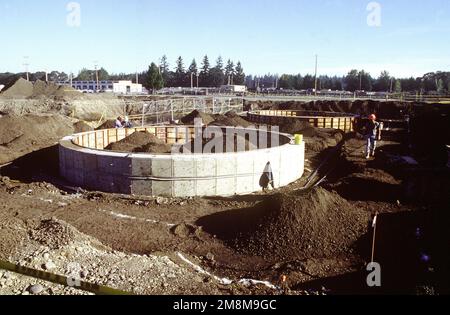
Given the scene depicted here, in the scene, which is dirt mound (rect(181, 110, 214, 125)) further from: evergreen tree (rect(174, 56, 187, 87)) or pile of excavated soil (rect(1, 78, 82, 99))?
evergreen tree (rect(174, 56, 187, 87))

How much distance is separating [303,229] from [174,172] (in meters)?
4.80

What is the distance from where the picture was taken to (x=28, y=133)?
21672 millimetres

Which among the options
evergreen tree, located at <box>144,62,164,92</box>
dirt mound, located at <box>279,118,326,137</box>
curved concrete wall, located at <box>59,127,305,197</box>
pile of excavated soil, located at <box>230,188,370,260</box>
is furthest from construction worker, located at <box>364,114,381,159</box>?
evergreen tree, located at <box>144,62,164,92</box>

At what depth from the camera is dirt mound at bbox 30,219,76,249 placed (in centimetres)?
761

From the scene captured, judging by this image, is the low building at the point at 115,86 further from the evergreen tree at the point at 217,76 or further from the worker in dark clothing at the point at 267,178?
the worker in dark clothing at the point at 267,178

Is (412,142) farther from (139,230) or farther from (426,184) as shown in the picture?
(139,230)

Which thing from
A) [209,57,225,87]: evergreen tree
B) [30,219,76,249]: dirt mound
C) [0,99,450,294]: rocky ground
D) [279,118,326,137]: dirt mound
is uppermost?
[209,57,225,87]: evergreen tree

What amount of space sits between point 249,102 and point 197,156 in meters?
39.1

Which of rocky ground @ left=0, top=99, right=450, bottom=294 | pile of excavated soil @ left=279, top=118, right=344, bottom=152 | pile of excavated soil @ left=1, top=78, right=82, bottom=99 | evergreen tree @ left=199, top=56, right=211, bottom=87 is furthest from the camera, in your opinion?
evergreen tree @ left=199, top=56, right=211, bottom=87

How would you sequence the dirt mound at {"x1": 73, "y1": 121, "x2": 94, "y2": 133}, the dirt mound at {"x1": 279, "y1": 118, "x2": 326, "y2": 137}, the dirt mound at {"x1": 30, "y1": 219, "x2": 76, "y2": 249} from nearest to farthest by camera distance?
the dirt mound at {"x1": 30, "y1": 219, "x2": 76, "y2": 249}, the dirt mound at {"x1": 279, "y1": 118, "x2": 326, "y2": 137}, the dirt mound at {"x1": 73, "y1": 121, "x2": 94, "y2": 133}

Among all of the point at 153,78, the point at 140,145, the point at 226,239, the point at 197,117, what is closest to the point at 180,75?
the point at 153,78

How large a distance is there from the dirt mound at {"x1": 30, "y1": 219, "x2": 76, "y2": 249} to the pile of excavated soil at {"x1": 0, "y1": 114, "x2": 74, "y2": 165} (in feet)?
33.4

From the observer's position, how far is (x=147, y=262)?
24.2ft
